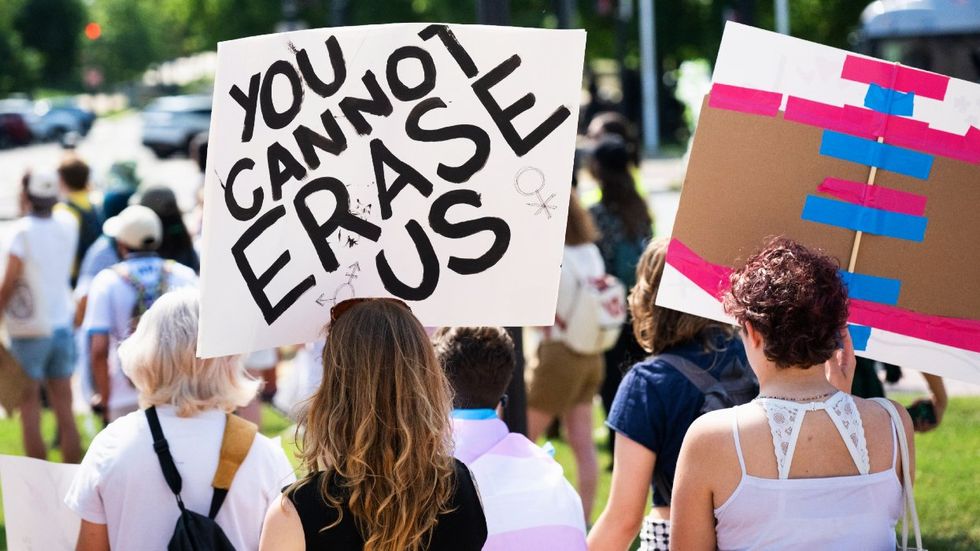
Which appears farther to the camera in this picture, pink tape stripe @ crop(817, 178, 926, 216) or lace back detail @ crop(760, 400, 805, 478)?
pink tape stripe @ crop(817, 178, 926, 216)

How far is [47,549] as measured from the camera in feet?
10.4

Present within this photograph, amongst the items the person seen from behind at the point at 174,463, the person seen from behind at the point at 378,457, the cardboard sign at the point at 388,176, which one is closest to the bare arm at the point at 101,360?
the person seen from behind at the point at 174,463

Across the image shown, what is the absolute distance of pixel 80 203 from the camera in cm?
738

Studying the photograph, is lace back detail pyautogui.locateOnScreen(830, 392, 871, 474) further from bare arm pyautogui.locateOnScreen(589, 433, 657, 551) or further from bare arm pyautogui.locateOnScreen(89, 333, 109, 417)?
bare arm pyautogui.locateOnScreen(89, 333, 109, 417)

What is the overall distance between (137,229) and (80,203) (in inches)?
87.8

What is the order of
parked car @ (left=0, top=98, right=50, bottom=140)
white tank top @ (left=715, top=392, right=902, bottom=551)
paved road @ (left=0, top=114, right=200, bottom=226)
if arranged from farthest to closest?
parked car @ (left=0, top=98, right=50, bottom=140) < paved road @ (left=0, top=114, right=200, bottom=226) < white tank top @ (left=715, top=392, right=902, bottom=551)

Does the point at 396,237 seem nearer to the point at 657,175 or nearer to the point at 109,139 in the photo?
the point at 657,175

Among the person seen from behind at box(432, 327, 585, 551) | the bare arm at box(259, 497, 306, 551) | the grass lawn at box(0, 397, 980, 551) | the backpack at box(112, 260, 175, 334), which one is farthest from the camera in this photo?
the grass lawn at box(0, 397, 980, 551)

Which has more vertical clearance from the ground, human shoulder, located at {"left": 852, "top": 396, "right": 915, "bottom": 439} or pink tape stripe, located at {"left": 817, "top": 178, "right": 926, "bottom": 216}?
pink tape stripe, located at {"left": 817, "top": 178, "right": 926, "bottom": 216}

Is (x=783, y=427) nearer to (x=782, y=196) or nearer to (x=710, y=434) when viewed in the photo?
(x=710, y=434)

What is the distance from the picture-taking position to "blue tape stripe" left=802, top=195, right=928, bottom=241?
3.08 m

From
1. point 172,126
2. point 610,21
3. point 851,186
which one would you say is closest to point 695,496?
point 851,186

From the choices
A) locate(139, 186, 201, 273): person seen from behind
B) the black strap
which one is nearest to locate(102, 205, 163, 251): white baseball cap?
locate(139, 186, 201, 273): person seen from behind

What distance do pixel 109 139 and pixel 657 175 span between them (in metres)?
25.7
